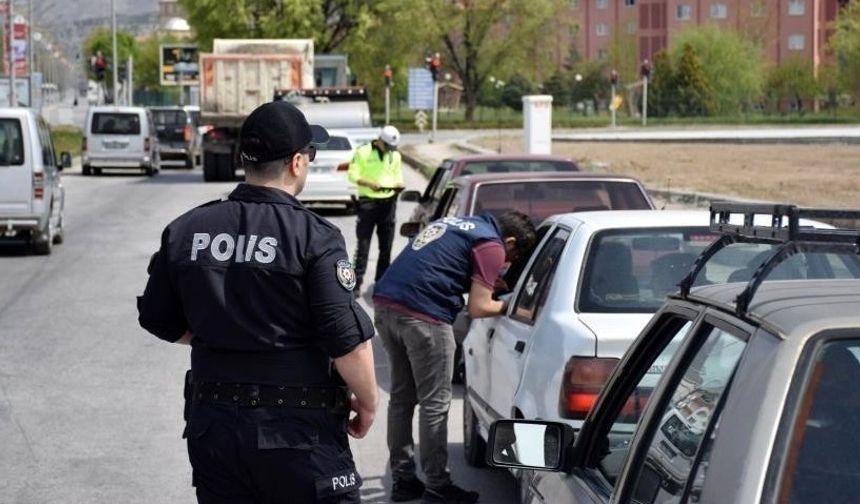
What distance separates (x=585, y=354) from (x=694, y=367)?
3.29 m

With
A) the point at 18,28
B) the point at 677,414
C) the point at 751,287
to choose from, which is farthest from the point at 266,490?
the point at 18,28

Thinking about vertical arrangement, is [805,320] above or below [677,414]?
above

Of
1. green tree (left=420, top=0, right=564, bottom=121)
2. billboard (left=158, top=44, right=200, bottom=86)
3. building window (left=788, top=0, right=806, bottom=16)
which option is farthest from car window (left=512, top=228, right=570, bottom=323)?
building window (left=788, top=0, right=806, bottom=16)

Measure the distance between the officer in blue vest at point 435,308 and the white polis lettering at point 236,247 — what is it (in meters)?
3.01

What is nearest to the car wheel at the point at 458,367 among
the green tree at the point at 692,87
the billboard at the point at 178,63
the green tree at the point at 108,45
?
the billboard at the point at 178,63

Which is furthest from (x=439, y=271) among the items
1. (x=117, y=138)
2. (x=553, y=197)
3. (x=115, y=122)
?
(x=117, y=138)

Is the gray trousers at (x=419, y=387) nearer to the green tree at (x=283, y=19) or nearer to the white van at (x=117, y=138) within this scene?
the white van at (x=117, y=138)

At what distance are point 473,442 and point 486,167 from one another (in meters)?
7.72

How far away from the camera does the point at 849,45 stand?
90.6 metres

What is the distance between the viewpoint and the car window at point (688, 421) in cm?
314

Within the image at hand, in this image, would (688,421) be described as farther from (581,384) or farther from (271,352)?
(581,384)

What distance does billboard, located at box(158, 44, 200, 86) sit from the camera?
9669cm

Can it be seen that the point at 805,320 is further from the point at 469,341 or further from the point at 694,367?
the point at 469,341

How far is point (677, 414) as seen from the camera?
3467 mm
